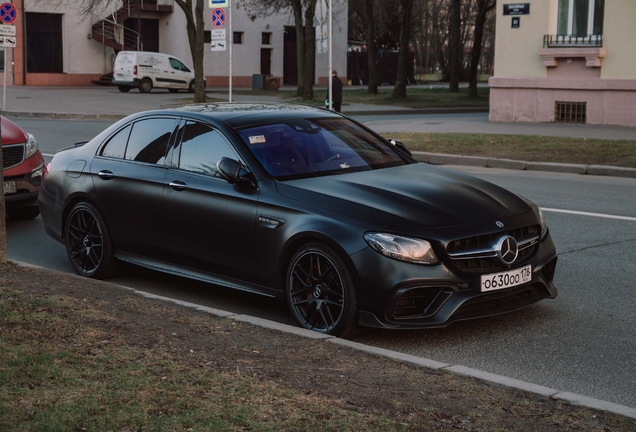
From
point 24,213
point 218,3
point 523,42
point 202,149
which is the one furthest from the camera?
point 523,42

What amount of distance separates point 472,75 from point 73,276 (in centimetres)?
3861

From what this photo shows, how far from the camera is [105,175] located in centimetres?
783

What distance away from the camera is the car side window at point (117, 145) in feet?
26.0

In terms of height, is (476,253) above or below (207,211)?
below

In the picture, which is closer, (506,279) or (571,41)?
(506,279)

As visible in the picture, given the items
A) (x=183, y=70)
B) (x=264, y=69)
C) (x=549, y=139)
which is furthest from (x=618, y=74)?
(x=264, y=69)

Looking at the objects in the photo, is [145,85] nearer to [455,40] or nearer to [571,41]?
[455,40]

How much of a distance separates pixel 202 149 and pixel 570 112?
1927 centimetres

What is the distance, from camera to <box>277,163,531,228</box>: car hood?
608 cm

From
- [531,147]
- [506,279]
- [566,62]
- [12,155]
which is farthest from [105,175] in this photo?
[566,62]

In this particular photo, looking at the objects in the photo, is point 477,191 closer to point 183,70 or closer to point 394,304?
point 394,304

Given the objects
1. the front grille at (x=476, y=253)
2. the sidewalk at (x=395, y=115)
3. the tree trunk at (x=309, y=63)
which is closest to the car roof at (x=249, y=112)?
the front grille at (x=476, y=253)

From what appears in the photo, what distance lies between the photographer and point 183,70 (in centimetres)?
4625

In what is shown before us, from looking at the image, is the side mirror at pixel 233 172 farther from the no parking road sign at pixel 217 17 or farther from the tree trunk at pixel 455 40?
the tree trunk at pixel 455 40
